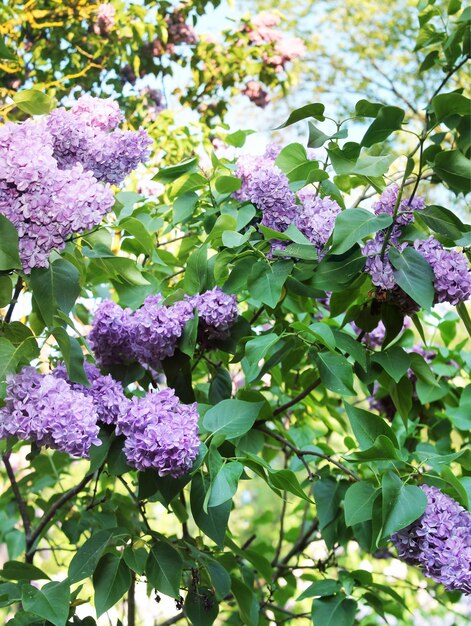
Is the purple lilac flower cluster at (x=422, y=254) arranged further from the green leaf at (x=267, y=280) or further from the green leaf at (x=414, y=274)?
the green leaf at (x=267, y=280)

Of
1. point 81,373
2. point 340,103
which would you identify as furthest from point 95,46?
point 340,103

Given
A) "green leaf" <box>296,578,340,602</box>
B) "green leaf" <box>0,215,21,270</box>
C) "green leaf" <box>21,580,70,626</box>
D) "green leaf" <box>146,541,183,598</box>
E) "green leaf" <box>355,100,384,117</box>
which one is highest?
"green leaf" <box>355,100,384,117</box>

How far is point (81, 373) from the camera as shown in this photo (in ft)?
3.62

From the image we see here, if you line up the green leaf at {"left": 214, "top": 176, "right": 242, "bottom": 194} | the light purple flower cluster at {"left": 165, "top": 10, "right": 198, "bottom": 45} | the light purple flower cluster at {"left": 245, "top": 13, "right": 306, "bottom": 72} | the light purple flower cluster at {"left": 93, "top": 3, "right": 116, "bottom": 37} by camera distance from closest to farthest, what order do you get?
the green leaf at {"left": 214, "top": 176, "right": 242, "bottom": 194} < the light purple flower cluster at {"left": 93, "top": 3, "right": 116, "bottom": 37} < the light purple flower cluster at {"left": 165, "top": 10, "right": 198, "bottom": 45} < the light purple flower cluster at {"left": 245, "top": 13, "right": 306, "bottom": 72}

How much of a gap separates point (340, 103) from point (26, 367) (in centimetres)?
783

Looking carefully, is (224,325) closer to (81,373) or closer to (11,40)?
(81,373)

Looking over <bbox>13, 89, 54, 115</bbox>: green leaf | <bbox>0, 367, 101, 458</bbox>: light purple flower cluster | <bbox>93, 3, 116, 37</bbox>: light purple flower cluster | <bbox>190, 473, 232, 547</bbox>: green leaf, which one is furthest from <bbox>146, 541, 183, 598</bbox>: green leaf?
<bbox>93, 3, 116, 37</bbox>: light purple flower cluster

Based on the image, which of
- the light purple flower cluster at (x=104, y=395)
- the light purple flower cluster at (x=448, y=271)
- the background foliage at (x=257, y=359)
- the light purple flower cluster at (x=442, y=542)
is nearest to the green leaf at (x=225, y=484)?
the background foliage at (x=257, y=359)

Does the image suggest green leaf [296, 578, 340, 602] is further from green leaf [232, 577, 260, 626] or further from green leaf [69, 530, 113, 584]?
green leaf [69, 530, 113, 584]

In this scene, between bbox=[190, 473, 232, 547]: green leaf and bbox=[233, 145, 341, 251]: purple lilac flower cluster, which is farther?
bbox=[233, 145, 341, 251]: purple lilac flower cluster

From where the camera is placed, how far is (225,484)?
1004mm

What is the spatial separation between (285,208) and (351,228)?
15cm

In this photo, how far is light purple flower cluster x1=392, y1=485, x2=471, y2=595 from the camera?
108 cm

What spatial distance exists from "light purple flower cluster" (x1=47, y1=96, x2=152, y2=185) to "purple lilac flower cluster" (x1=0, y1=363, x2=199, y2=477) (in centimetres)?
32
